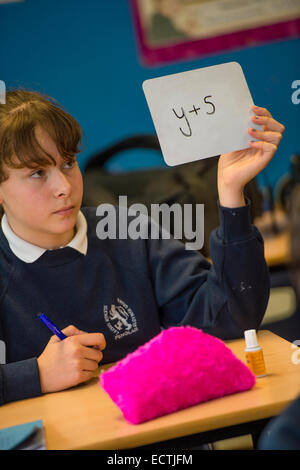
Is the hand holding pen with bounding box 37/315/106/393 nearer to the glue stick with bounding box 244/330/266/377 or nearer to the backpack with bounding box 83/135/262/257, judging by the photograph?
the glue stick with bounding box 244/330/266/377

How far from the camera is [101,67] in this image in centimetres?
342

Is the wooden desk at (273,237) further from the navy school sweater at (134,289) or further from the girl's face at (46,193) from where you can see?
the girl's face at (46,193)

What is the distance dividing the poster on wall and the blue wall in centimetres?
5

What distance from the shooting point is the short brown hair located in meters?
1.32

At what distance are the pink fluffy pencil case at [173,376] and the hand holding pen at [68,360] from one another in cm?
15

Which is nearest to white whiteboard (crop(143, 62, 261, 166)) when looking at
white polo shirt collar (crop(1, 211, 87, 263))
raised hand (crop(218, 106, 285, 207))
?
raised hand (crop(218, 106, 285, 207))

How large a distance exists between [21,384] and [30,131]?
0.52 meters

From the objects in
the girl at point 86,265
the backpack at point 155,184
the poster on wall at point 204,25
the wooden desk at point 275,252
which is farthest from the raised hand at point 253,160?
the poster on wall at point 204,25

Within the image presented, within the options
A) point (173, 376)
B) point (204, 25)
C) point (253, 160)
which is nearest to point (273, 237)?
point (204, 25)

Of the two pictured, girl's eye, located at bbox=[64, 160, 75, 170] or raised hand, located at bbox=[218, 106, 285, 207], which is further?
girl's eye, located at bbox=[64, 160, 75, 170]

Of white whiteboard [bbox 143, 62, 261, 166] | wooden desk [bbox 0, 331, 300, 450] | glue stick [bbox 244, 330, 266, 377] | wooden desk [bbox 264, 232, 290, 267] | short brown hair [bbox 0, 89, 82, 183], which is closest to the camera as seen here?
wooden desk [bbox 0, 331, 300, 450]

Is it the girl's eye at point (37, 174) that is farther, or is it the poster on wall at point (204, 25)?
the poster on wall at point (204, 25)

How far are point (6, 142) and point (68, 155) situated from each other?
13cm

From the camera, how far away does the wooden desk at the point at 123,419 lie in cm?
92
